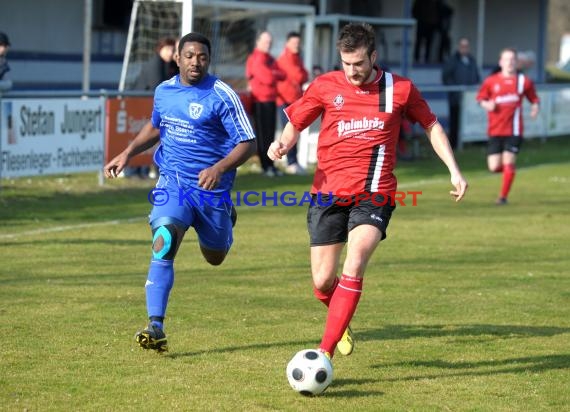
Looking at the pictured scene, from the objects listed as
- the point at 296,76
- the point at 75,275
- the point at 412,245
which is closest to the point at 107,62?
the point at 296,76

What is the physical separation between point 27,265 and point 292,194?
22.8ft

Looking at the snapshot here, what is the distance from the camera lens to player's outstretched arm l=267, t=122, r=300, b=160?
7.13 m

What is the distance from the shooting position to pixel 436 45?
3247 centimetres

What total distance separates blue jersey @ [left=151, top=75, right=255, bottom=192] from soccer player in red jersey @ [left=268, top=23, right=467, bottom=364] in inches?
21.2

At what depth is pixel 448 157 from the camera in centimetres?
725

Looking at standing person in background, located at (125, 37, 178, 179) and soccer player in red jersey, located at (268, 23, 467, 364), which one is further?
standing person in background, located at (125, 37, 178, 179)

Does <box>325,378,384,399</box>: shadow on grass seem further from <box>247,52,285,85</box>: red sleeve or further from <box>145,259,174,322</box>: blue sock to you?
<box>247,52,285,85</box>: red sleeve

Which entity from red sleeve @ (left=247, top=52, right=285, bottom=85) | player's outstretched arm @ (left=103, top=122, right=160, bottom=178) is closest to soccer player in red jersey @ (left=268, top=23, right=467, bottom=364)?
player's outstretched arm @ (left=103, top=122, right=160, bottom=178)

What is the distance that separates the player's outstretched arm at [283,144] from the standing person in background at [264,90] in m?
11.9

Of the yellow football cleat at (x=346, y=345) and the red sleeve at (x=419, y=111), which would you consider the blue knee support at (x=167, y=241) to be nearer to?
the yellow football cleat at (x=346, y=345)

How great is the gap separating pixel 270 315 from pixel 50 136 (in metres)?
7.54

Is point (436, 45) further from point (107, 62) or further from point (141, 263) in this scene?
point (141, 263)

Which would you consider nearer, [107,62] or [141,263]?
[141,263]

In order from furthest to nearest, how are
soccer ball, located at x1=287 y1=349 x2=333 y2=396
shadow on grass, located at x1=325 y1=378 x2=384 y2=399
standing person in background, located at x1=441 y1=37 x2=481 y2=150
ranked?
standing person in background, located at x1=441 y1=37 x2=481 y2=150 < shadow on grass, located at x1=325 y1=378 x2=384 y2=399 < soccer ball, located at x1=287 y1=349 x2=333 y2=396
